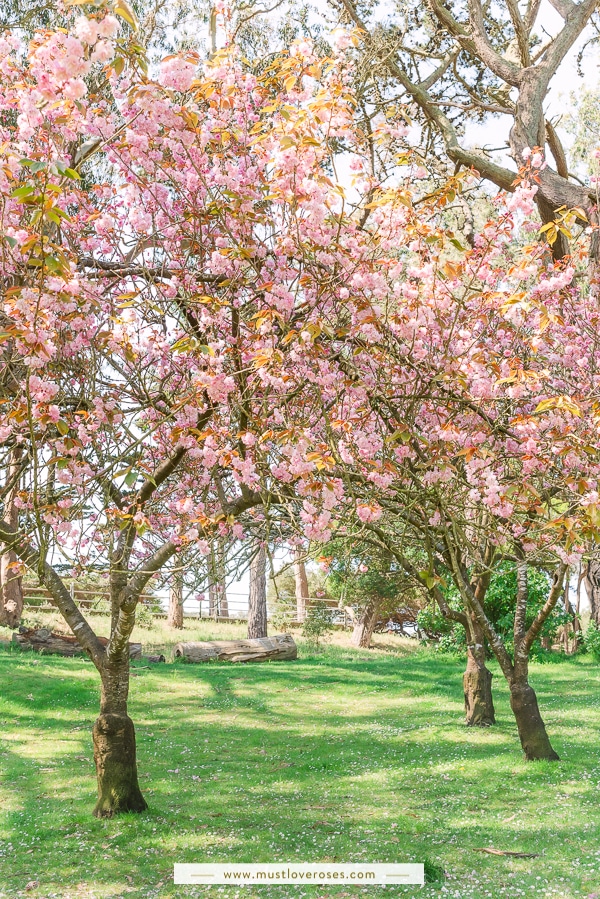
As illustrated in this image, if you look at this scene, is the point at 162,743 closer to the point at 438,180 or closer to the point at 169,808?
the point at 169,808

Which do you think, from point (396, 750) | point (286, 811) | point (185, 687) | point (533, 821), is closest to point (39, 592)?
point (185, 687)

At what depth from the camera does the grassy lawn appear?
599 cm

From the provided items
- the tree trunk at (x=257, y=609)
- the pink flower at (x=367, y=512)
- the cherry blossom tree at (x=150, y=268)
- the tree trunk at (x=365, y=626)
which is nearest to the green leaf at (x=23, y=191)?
the cherry blossom tree at (x=150, y=268)

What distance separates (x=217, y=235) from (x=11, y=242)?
2.26 m

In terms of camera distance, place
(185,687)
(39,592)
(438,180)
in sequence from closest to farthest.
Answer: (438,180), (185,687), (39,592)

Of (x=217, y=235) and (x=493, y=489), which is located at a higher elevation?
(x=217, y=235)

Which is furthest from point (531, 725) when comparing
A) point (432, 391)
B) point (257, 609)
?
point (257, 609)

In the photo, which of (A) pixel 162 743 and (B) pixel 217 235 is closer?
(B) pixel 217 235

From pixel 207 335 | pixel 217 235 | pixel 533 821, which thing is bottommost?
pixel 533 821

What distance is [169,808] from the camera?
24.5ft

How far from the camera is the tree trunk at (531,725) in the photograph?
27.5 feet

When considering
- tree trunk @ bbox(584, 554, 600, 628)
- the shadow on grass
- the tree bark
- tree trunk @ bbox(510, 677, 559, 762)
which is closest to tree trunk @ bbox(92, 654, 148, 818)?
the shadow on grass

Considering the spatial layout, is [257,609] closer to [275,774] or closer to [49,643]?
[49,643]

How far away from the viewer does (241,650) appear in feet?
55.9
